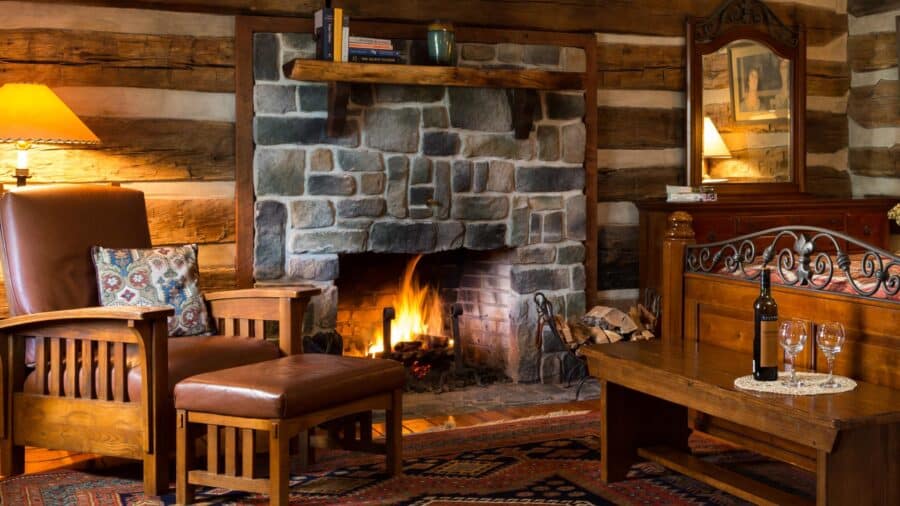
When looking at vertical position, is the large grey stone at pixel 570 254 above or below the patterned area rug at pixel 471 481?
above

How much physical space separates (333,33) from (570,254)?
1.75 meters

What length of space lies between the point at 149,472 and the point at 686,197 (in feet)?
10.5

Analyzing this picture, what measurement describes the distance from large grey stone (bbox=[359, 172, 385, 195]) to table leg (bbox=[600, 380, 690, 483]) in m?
1.84

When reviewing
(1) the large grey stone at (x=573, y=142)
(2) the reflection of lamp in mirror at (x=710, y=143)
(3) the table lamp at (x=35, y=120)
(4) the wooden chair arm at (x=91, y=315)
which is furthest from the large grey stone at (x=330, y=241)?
(2) the reflection of lamp in mirror at (x=710, y=143)

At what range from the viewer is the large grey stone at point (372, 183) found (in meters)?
5.25

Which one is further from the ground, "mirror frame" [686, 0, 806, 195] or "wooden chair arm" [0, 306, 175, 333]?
"mirror frame" [686, 0, 806, 195]

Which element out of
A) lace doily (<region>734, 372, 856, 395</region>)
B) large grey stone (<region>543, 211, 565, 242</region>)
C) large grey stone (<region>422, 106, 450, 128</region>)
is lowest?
lace doily (<region>734, 372, 856, 395</region>)

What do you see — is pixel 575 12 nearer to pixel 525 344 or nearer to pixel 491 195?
pixel 491 195

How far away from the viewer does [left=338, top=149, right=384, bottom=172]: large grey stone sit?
17.1 feet

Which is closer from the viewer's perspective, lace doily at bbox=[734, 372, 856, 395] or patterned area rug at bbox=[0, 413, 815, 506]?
lace doily at bbox=[734, 372, 856, 395]

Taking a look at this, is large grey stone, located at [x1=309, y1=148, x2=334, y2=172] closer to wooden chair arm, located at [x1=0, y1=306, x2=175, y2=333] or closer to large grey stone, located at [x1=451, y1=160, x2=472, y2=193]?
large grey stone, located at [x1=451, y1=160, x2=472, y2=193]

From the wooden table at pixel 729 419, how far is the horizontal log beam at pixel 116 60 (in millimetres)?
2332

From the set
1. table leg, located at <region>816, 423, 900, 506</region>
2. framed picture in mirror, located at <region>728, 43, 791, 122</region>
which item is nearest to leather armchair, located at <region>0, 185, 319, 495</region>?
table leg, located at <region>816, 423, 900, 506</region>

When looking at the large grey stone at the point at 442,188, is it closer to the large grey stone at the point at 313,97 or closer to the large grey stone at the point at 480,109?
the large grey stone at the point at 480,109
